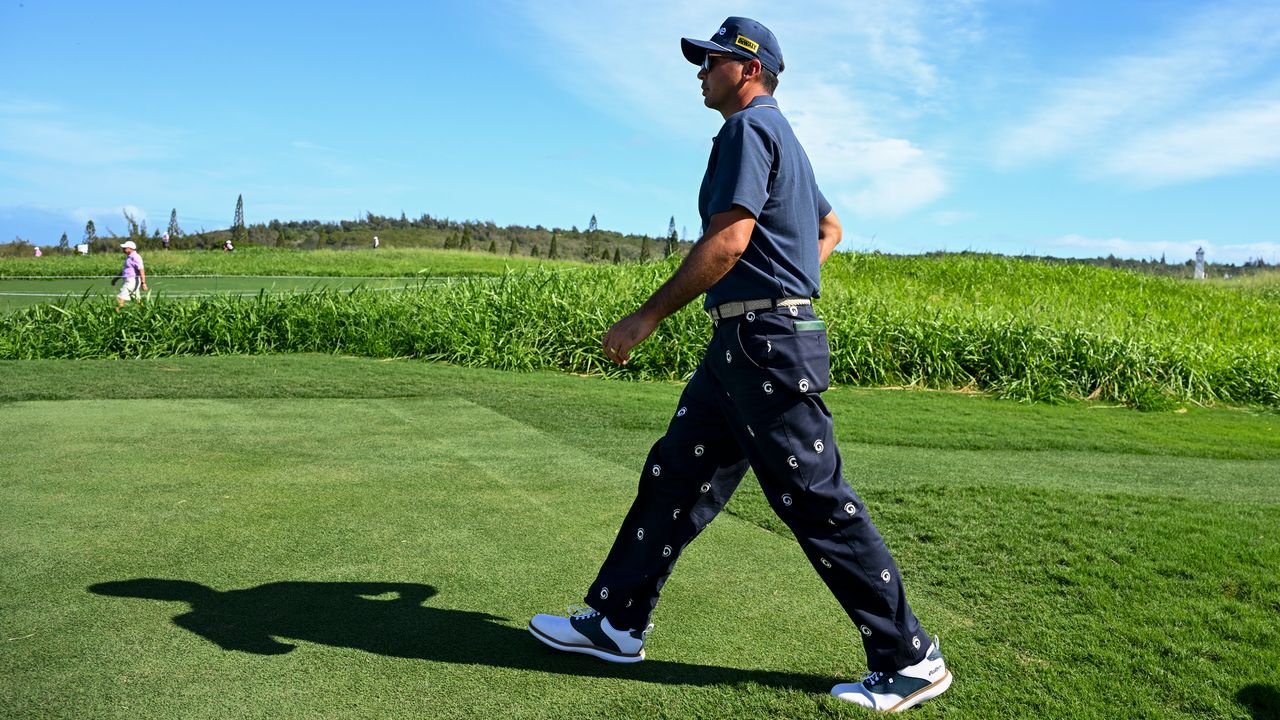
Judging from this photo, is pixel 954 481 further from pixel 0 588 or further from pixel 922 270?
pixel 922 270

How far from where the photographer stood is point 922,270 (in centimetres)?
2062

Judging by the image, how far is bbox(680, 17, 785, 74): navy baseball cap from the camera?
3.01 m

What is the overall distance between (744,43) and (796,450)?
4.03 feet

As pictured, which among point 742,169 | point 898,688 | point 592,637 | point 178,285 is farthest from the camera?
point 178,285

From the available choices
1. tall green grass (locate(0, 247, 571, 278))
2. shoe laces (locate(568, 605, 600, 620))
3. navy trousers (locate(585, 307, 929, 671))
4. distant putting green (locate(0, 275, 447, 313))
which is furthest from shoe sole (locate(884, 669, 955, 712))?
tall green grass (locate(0, 247, 571, 278))

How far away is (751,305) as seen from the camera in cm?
294

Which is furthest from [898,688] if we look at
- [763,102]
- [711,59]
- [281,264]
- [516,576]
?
[281,264]

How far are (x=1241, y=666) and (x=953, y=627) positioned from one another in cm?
94

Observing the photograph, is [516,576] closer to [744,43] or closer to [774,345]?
[774,345]

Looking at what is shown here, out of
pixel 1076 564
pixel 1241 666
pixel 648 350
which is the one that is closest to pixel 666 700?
pixel 1241 666

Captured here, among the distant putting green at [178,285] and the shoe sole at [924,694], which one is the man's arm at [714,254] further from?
the distant putting green at [178,285]

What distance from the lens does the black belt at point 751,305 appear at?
292cm

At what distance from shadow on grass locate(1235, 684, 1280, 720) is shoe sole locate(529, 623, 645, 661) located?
1919mm

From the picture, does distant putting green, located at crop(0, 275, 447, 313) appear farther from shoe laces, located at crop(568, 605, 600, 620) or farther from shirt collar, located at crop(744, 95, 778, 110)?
shirt collar, located at crop(744, 95, 778, 110)
